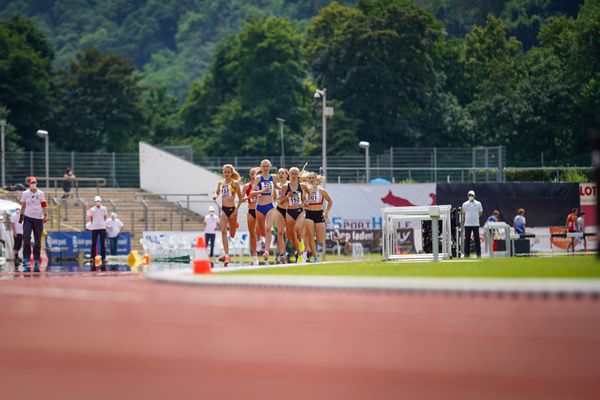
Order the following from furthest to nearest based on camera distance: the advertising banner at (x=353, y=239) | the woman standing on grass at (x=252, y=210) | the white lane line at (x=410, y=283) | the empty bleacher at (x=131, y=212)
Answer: the empty bleacher at (x=131, y=212) < the advertising banner at (x=353, y=239) < the woman standing on grass at (x=252, y=210) < the white lane line at (x=410, y=283)

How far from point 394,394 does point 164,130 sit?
102016 millimetres

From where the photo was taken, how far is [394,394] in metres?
7.08

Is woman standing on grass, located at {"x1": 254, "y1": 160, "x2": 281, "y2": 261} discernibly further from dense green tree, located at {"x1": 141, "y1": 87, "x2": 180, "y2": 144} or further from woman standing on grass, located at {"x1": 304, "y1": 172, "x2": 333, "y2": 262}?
dense green tree, located at {"x1": 141, "y1": 87, "x2": 180, "y2": 144}

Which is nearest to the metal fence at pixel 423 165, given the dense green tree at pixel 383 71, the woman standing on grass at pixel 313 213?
the dense green tree at pixel 383 71

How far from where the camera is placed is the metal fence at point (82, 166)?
62750mm

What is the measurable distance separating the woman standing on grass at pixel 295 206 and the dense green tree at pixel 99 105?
2744 inches

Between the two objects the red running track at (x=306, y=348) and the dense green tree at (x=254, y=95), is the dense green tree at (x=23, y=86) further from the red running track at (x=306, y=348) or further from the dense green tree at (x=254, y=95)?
the red running track at (x=306, y=348)

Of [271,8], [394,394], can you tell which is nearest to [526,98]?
[394,394]

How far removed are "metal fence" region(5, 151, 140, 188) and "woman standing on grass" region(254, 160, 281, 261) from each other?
38.6 metres

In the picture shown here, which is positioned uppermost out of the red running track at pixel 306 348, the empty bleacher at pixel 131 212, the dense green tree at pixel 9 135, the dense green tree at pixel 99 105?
the dense green tree at pixel 99 105

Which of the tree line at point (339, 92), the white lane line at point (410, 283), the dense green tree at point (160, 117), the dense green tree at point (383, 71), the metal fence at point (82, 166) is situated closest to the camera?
the white lane line at point (410, 283)

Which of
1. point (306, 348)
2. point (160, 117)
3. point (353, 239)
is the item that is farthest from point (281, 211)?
point (160, 117)

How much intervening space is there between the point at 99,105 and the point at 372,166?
40.2 meters

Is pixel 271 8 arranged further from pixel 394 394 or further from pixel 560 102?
pixel 394 394
